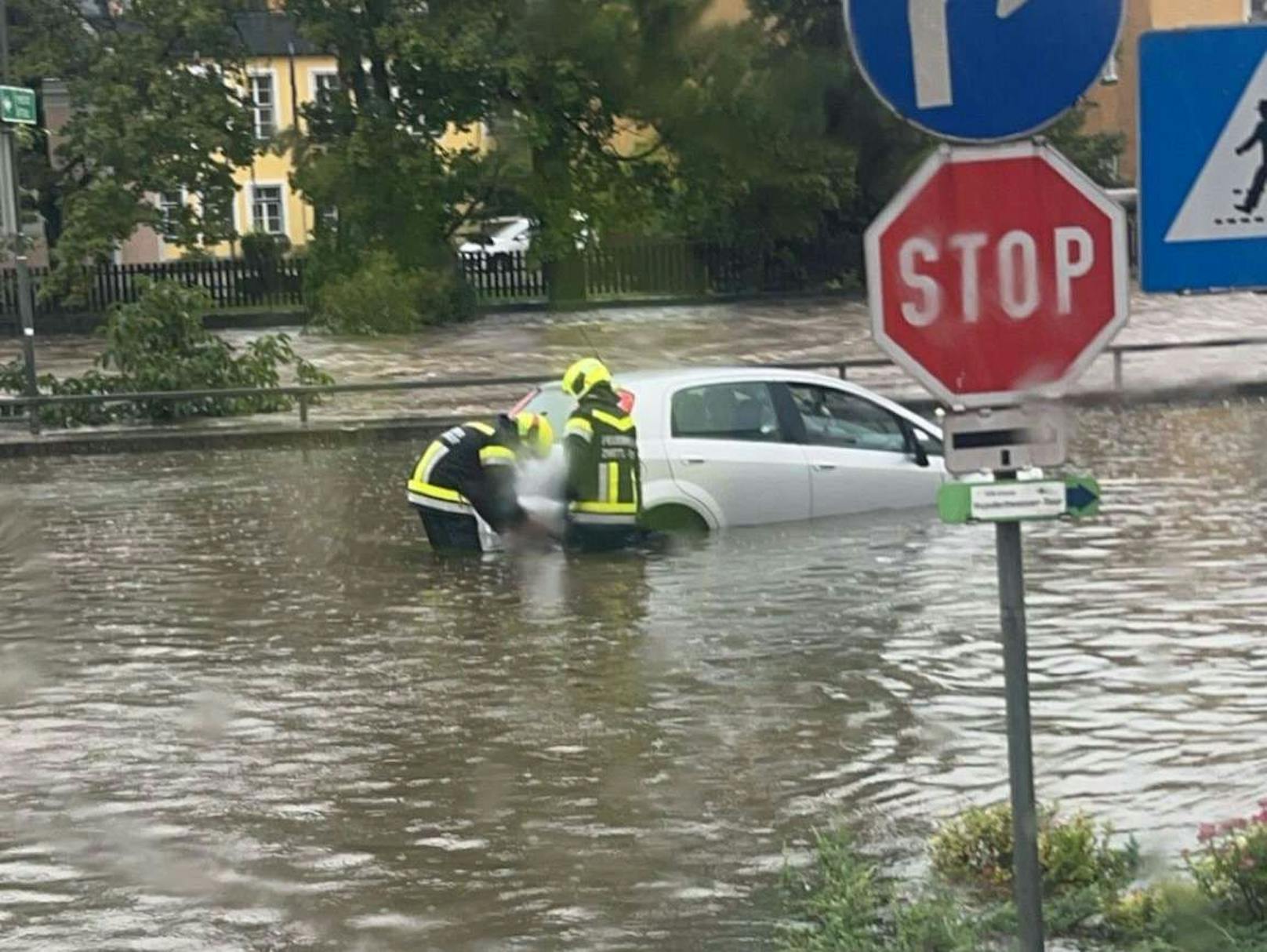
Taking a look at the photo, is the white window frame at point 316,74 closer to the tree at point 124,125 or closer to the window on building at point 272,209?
the window on building at point 272,209

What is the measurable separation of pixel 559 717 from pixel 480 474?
193 inches

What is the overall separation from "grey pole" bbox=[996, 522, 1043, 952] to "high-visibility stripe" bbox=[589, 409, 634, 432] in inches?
360

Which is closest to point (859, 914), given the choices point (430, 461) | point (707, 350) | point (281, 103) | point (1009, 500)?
point (1009, 500)

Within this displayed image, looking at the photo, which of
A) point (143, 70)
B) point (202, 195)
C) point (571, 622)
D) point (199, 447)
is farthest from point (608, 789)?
point (143, 70)

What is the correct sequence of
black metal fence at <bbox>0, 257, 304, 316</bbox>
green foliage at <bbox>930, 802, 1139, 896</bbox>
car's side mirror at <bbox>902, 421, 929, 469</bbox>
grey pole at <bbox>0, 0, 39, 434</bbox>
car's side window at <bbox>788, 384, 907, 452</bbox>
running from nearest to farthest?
green foliage at <bbox>930, 802, 1139, 896</bbox> < car's side window at <bbox>788, 384, 907, 452</bbox> < car's side mirror at <bbox>902, 421, 929, 469</bbox> < grey pole at <bbox>0, 0, 39, 434</bbox> < black metal fence at <bbox>0, 257, 304, 316</bbox>

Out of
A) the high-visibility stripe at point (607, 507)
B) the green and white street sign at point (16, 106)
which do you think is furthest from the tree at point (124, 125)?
the high-visibility stripe at point (607, 507)

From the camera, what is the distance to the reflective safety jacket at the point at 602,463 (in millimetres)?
13883

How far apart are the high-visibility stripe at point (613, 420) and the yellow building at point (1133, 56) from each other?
7.90m

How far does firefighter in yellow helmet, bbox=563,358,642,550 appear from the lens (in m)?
13.9

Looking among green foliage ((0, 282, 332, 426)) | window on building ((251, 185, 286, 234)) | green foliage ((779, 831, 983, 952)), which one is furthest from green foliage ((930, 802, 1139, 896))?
green foliage ((0, 282, 332, 426))

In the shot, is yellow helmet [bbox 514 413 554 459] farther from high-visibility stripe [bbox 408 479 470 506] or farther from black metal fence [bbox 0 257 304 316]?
black metal fence [bbox 0 257 304 316]

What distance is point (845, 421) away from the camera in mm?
15641

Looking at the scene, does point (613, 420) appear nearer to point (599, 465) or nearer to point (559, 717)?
point (599, 465)

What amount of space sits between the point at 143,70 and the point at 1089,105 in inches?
1235
